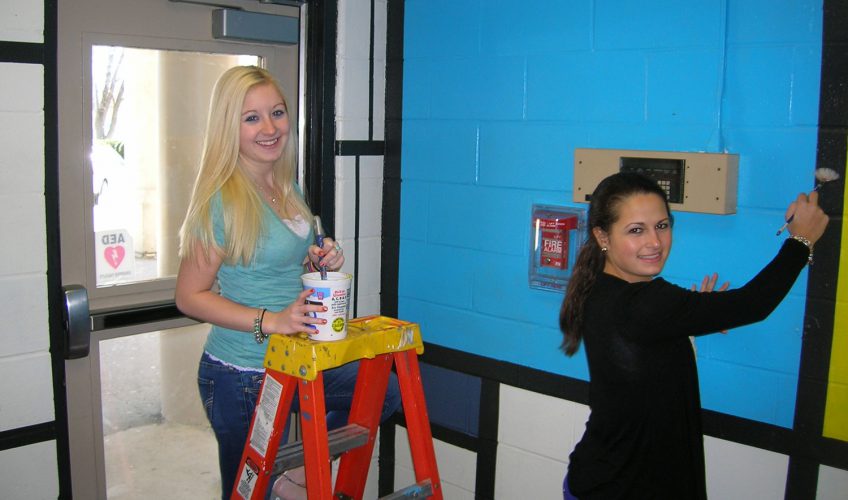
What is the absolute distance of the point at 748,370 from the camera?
226 centimetres

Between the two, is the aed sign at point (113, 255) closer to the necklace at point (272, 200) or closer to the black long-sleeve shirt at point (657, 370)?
the necklace at point (272, 200)

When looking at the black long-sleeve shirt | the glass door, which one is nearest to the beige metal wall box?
the black long-sleeve shirt

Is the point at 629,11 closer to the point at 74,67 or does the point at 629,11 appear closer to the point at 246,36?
the point at 246,36

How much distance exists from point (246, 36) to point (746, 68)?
5.02ft

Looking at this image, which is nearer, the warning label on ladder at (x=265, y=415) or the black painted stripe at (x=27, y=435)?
the warning label on ladder at (x=265, y=415)

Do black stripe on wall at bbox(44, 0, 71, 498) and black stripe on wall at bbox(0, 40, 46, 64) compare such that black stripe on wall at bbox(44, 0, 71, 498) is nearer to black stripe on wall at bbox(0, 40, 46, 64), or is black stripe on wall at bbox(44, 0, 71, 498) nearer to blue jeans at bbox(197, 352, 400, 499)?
black stripe on wall at bbox(0, 40, 46, 64)

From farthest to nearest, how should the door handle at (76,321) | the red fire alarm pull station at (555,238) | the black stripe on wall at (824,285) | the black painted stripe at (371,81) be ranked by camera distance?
the black painted stripe at (371,81) → the red fire alarm pull station at (555,238) → the door handle at (76,321) → the black stripe on wall at (824,285)

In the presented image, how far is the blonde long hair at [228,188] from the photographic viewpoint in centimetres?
212

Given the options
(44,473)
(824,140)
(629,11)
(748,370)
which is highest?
(629,11)

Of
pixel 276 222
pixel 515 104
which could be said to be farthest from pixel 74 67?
pixel 515 104

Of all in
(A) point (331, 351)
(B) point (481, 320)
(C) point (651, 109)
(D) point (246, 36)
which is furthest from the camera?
(B) point (481, 320)

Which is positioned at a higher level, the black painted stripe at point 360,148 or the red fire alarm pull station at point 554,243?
the black painted stripe at point 360,148

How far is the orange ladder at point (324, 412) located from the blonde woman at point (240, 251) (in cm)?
Answer: 11

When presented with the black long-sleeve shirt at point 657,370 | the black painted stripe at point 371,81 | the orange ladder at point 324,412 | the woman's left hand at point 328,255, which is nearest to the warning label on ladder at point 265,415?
Result: the orange ladder at point 324,412
